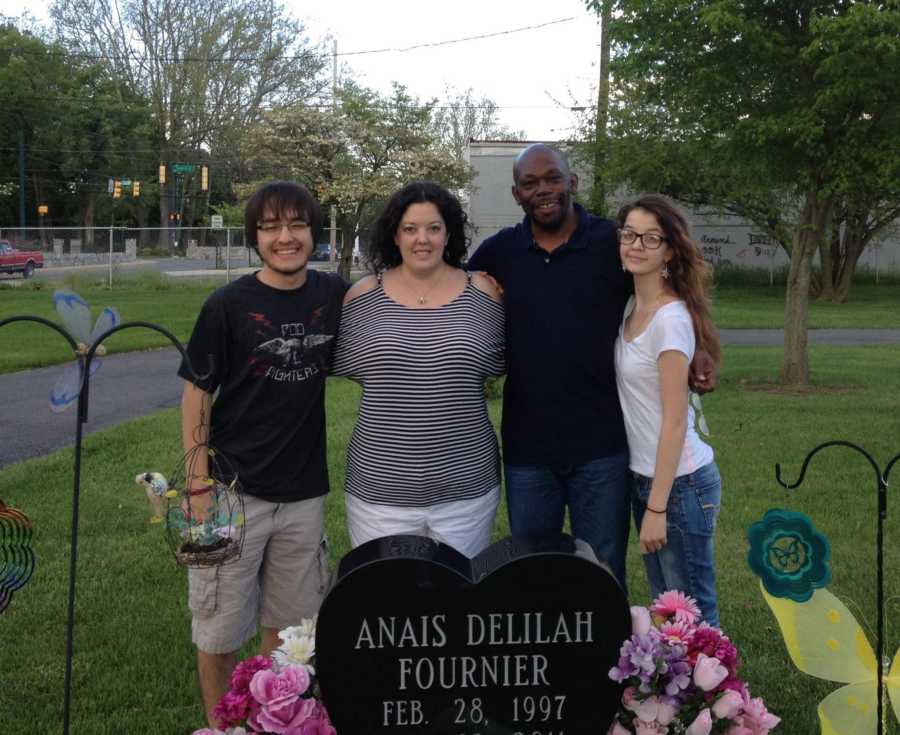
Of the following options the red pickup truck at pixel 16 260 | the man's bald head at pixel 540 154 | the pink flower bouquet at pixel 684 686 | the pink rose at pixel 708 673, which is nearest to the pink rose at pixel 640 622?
the pink flower bouquet at pixel 684 686

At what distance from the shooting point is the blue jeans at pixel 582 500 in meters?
2.98

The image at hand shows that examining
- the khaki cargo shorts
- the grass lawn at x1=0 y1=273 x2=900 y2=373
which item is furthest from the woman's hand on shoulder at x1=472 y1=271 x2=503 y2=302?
the grass lawn at x1=0 y1=273 x2=900 y2=373

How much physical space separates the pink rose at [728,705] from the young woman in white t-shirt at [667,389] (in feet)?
1.73

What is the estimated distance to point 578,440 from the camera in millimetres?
2959

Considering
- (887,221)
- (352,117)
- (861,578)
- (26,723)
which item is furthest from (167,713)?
(887,221)

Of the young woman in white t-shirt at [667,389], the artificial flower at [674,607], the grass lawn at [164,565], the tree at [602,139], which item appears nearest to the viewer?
the artificial flower at [674,607]

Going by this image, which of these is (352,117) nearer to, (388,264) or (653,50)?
(653,50)

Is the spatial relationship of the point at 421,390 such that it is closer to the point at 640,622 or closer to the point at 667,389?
the point at 667,389

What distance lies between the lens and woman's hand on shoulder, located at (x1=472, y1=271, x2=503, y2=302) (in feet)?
9.94

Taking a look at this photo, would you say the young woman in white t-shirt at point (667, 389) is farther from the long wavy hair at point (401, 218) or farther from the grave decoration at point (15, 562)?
the grave decoration at point (15, 562)

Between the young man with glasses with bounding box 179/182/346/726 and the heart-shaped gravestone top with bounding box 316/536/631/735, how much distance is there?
0.46 meters

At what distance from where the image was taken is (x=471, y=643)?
250 cm

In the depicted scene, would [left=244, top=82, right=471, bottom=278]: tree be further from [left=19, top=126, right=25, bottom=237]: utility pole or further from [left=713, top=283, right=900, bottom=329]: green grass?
[left=19, top=126, right=25, bottom=237]: utility pole

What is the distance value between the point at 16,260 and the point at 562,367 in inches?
1010
